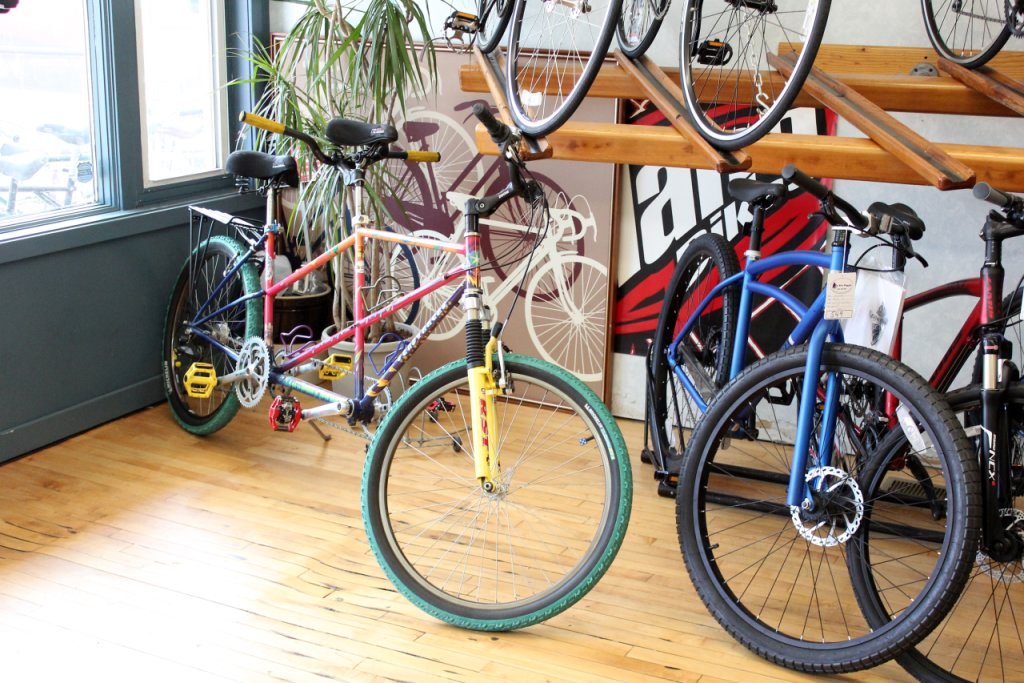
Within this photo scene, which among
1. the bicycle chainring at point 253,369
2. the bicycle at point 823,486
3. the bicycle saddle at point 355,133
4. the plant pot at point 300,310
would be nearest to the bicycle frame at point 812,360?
the bicycle at point 823,486

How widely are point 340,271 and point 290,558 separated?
1165mm

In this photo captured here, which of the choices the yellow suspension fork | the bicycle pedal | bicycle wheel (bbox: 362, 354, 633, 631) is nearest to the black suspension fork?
bicycle wheel (bbox: 362, 354, 633, 631)

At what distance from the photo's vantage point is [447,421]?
379 centimetres

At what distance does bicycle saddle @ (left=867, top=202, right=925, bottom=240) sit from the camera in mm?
2326

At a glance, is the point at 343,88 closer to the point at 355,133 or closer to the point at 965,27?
the point at 355,133

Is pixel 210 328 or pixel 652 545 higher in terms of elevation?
pixel 210 328

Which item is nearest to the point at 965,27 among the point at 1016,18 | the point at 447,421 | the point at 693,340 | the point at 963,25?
the point at 963,25

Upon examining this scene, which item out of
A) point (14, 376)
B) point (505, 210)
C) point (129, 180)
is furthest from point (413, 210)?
point (14, 376)

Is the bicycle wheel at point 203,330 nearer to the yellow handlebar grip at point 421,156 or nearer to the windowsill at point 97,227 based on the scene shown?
the windowsill at point 97,227

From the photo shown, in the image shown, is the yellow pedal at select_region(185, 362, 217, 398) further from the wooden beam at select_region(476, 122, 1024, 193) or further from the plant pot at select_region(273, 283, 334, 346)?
the wooden beam at select_region(476, 122, 1024, 193)

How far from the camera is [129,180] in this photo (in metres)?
3.64

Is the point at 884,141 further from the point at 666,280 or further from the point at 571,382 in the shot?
the point at 666,280

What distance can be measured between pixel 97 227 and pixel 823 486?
7.75ft

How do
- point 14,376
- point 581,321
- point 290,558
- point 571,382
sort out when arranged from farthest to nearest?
point 581,321 < point 14,376 < point 290,558 < point 571,382
